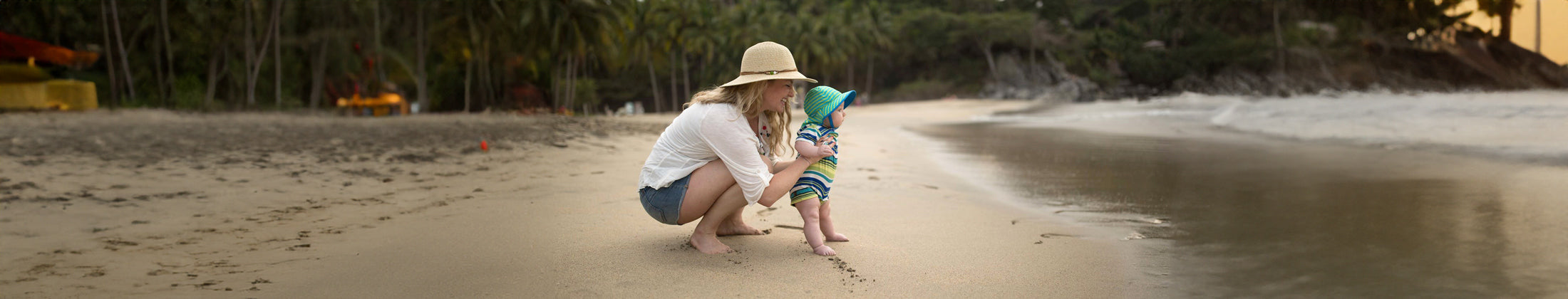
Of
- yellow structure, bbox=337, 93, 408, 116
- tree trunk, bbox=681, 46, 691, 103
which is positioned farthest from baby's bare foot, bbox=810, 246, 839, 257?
tree trunk, bbox=681, 46, 691, 103

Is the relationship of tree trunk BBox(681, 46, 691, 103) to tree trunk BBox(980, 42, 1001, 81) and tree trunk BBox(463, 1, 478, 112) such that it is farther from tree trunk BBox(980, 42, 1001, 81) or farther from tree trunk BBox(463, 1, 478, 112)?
tree trunk BBox(980, 42, 1001, 81)

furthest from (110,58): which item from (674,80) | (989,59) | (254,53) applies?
(989,59)

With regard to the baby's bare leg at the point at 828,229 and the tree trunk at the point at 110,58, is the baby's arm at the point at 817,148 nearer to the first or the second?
the baby's bare leg at the point at 828,229

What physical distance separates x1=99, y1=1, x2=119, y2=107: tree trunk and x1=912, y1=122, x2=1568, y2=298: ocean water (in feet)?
35.4

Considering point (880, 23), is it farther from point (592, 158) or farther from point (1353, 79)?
point (592, 158)

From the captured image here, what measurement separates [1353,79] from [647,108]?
26067mm

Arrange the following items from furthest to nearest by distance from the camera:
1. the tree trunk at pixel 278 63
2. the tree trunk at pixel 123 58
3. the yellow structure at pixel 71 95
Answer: the tree trunk at pixel 278 63 → the tree trunk at pixel 123 58 → the yellow structure at pixel 71 95

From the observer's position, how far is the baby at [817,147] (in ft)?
9.85

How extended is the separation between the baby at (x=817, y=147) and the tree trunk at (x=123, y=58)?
488 inches

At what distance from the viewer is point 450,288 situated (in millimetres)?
2633

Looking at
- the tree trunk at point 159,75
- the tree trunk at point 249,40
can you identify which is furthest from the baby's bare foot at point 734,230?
the tree trunk at point 249,40

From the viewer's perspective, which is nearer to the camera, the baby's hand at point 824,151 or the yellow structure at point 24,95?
the baby's hand at point 824,151

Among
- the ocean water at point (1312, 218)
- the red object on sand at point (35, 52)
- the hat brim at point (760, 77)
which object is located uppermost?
the red object on sand at point (35, 52)

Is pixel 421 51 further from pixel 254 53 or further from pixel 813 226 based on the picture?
pixel 813 226
